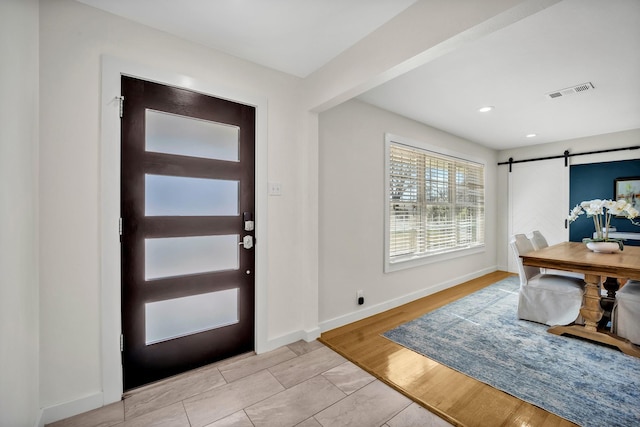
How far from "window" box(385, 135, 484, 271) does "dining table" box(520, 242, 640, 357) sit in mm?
1285

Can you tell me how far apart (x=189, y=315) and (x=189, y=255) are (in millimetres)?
466

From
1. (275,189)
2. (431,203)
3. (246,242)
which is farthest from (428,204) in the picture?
(246,242)

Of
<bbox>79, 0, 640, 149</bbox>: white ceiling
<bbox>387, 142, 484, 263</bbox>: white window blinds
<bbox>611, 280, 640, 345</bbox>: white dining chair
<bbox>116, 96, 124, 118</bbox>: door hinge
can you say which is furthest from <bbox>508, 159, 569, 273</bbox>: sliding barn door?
<bbox>116, 96, 124, 118</bbox>: door hinge

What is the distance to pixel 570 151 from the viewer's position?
15.6ft

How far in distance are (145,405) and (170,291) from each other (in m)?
0.71

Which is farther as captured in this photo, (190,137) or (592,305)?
(592,305)

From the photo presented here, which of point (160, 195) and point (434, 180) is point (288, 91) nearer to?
point (160, 195)

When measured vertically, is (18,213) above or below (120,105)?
below

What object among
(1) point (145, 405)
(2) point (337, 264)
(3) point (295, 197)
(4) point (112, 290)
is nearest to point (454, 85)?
(3) point (295, 197)

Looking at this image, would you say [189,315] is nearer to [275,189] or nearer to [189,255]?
[189,255]

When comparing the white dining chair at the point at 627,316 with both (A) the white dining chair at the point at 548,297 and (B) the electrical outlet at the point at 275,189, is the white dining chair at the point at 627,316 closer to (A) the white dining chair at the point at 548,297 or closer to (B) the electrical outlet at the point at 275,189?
(A) the white dining chair at the point at 548,297

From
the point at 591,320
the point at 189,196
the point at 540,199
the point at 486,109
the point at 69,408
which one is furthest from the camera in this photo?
the point at 540,199

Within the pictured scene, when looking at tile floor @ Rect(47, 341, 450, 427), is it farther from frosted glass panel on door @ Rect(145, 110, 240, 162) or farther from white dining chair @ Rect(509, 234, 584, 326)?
white dining chair @ Rect(509, 234, 584, 326)

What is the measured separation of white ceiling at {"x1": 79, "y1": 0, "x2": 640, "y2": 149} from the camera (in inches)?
68.1
